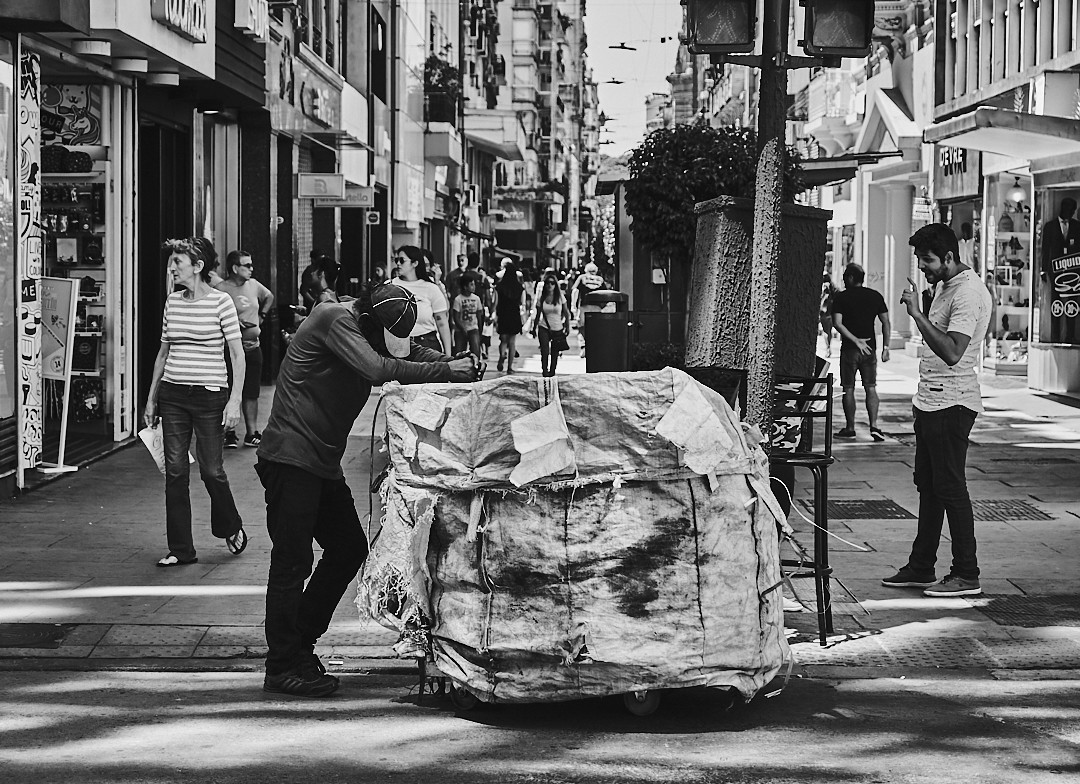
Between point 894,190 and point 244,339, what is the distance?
1029 inches

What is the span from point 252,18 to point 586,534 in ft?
42.5

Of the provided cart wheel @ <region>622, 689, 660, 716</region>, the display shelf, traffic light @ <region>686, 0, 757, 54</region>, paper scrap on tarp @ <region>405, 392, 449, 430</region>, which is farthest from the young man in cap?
the display shelf

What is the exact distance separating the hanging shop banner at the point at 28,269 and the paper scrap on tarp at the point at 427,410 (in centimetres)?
651

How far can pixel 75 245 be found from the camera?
1458cm

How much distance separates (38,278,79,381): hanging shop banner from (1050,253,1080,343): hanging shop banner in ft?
44.9

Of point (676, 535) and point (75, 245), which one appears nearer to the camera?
point (676, 535)

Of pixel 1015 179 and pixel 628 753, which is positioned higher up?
pixel 1015 179

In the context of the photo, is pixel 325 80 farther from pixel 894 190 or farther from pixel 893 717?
pixel 893 717

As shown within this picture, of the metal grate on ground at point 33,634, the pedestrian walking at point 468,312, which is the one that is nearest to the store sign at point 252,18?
the pedestrian walking at point 468,312

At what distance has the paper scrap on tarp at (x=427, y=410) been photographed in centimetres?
594

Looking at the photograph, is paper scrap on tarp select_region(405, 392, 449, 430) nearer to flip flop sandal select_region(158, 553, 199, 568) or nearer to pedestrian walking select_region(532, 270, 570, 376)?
flip flop sandal select_region(158, 553, 199, 568)

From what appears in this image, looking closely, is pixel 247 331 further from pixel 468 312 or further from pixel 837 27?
pixel 468 312

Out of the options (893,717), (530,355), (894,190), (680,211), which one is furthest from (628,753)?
(894,190)

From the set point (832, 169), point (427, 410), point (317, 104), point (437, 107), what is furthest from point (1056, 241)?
point (437, 107)
